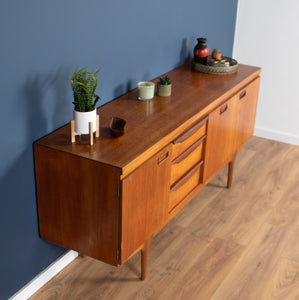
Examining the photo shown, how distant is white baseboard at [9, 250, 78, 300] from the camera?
87.8 inches

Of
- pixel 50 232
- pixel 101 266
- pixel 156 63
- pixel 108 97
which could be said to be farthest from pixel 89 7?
pixel 101 266

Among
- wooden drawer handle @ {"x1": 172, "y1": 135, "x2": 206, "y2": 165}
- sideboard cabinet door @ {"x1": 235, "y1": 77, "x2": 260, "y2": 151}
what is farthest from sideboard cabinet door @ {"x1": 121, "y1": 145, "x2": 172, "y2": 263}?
sideboard cabinet door @ {"x1": 235, "y1": 77, "x2": 260, "y2": 151}

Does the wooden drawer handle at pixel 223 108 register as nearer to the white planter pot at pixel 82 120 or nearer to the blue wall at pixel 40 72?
the blue wall at pixel 40 72

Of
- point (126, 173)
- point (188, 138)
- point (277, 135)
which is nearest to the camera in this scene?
point (126, 173)

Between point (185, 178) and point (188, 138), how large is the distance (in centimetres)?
22

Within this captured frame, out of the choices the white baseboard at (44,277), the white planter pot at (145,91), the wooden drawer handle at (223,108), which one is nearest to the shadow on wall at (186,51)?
the wooden drawer handle at (223,108)

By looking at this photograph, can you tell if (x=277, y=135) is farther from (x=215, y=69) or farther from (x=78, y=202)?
(x=78, y=202)

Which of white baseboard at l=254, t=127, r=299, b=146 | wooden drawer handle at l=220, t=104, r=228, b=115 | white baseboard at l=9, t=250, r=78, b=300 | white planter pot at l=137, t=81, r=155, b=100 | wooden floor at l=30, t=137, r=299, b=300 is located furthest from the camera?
white baseboard at l=254, t=127, r=299, b=146

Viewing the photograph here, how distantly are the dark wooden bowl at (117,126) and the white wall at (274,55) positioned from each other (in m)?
2.11

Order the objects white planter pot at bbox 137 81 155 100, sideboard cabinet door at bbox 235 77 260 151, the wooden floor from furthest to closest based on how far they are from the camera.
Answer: sideboard cabinet door at bbox 235 77 260 151, white planter pot at bbox 137 81 155 100, the wooden floor

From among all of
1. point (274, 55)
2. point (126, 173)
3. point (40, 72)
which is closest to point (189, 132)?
point (126, 173)

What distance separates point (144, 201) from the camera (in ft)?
6.93

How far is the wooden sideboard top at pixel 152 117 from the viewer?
199 centimetres

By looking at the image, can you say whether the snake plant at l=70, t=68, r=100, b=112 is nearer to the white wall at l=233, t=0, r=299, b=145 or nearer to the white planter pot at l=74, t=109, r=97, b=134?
the white planter pot at l=74, t=109, r=97, b=134
